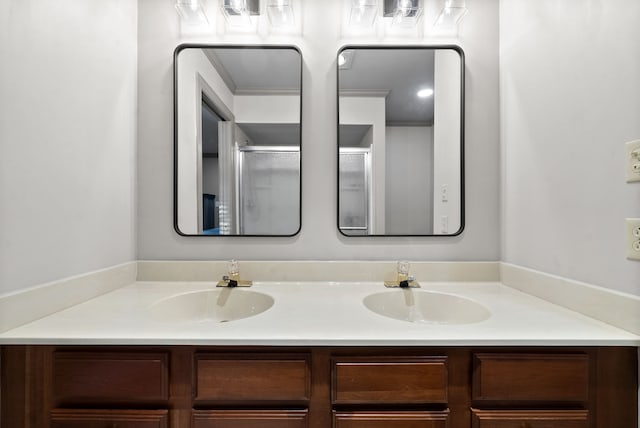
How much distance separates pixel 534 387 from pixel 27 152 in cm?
158

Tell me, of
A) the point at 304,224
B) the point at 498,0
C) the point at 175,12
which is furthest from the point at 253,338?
the point at 498,0

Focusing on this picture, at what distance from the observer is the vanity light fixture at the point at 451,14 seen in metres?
1.34

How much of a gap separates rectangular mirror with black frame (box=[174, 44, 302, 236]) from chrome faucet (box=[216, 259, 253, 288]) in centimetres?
16

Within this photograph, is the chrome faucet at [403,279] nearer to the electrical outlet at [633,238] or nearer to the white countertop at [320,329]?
the white countertop at [320,329]

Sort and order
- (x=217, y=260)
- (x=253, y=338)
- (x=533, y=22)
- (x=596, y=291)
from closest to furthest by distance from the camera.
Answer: (x=253, y=338) < (x=596, y=291) < (x=533, y=22) < (x=217, y=260)

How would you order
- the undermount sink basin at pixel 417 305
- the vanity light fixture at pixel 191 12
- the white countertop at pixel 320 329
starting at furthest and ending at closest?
1. the vanity light fixture at pixel 191 12
2. the undermount sink basin at pixel 417 305
3. the white countertop at pixel 320 329

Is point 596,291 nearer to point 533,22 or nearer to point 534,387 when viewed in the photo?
A: point 534,387

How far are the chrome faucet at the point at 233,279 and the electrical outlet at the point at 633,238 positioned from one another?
1274 millimetres

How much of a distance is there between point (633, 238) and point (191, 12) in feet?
5.92

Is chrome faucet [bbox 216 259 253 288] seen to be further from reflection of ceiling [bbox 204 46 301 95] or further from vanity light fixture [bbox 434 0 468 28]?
vanity light fixture [bbox 434 0 468 28]

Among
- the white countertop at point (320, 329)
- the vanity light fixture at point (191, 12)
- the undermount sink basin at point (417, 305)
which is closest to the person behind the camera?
the white countertop at point (320, 329)

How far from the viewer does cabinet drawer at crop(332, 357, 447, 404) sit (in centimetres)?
81

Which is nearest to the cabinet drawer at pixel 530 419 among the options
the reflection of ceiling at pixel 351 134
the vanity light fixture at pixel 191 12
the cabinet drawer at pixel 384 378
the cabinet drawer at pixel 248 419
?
the cabinet drawer at pixel 384 378

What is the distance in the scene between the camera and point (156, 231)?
141 centimetres
